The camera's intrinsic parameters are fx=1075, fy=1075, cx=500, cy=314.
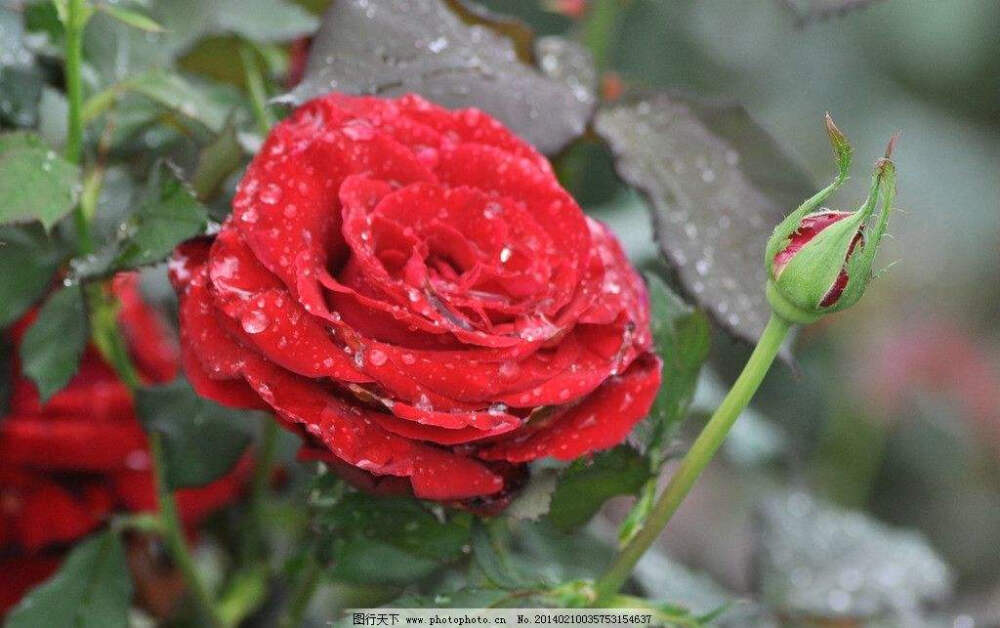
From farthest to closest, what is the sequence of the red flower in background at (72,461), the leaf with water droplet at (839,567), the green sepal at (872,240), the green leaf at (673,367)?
the leaf with water droplet at (839,567) < the red flower in background at (72,461) < the green leaf at (673,367) < the green sepal at (872,240)

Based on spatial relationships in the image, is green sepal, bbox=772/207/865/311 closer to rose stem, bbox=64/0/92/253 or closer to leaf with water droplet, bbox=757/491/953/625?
rose stem, bbox=64/0/92/253

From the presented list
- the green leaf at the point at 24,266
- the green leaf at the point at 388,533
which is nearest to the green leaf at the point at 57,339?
the green leaf at the point at 24,266

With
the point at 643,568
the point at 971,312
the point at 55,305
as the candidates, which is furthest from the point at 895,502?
the point at 55,305

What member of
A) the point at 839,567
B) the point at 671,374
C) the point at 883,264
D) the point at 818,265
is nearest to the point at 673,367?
the point at 671,374

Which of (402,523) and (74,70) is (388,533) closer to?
(402,523)

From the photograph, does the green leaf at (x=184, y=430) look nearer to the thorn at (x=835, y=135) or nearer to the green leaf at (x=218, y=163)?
the green leaf at (x=218, y=163)

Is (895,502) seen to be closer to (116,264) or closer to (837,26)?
(837,26)
